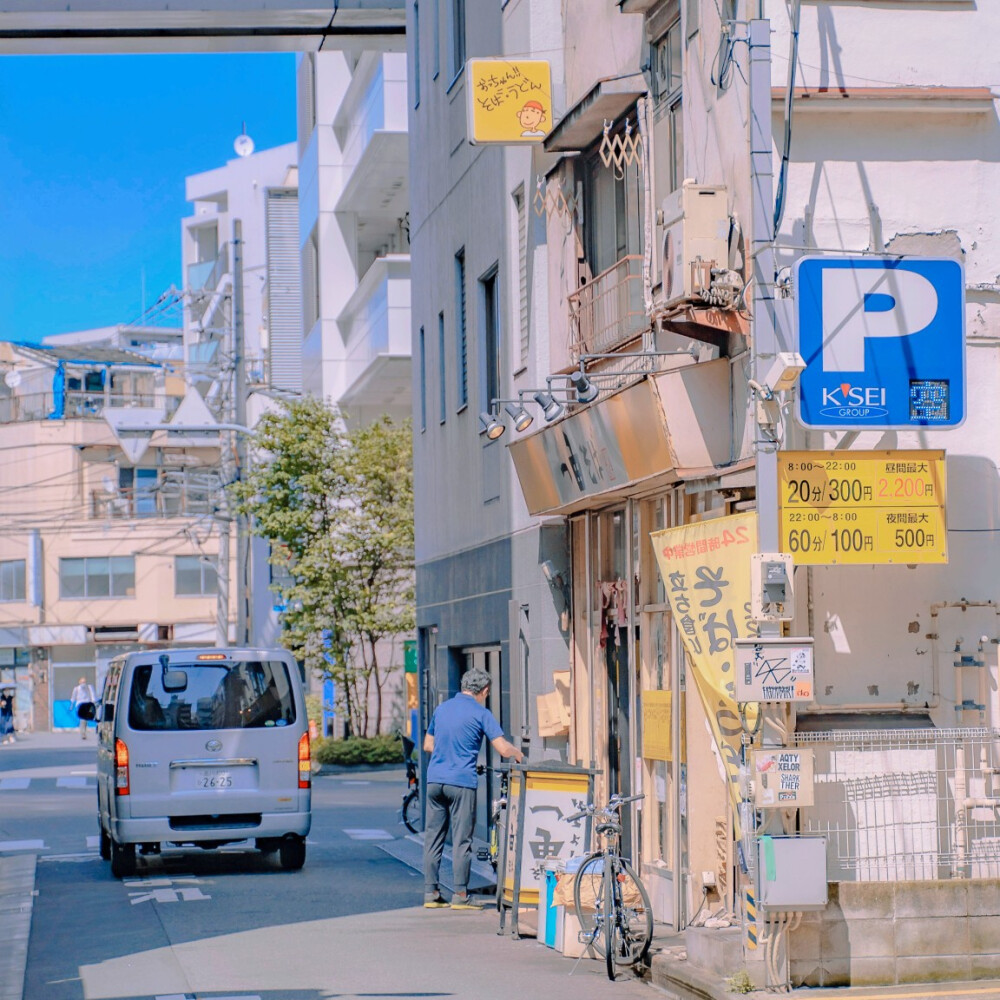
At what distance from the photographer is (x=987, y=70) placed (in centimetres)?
1082

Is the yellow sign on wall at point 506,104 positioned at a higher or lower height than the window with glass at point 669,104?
higher

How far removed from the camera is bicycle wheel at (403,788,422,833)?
2053 centimetres

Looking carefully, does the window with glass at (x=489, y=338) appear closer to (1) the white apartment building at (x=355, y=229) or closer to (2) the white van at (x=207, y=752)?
(2) the white van at (x=207, y=752)

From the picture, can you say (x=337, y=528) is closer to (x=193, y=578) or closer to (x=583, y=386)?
(x=583, y=386)

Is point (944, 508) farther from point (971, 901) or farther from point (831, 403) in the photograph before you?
point (971, 901)

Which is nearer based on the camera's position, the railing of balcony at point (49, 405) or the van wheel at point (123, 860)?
the van wheel at point (123, 860)

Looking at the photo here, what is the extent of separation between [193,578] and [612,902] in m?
57.3

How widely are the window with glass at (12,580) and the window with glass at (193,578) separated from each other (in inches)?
218

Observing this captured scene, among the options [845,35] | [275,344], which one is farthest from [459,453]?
[275,344]

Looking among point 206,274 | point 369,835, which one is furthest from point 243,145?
point 369,835

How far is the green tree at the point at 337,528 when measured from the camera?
3412 cm

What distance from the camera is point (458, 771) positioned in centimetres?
1383

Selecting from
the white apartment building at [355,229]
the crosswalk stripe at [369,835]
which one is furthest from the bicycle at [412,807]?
the white apartment building at [355,229]

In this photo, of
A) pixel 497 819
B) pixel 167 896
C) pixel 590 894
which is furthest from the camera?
pixel 167 896
